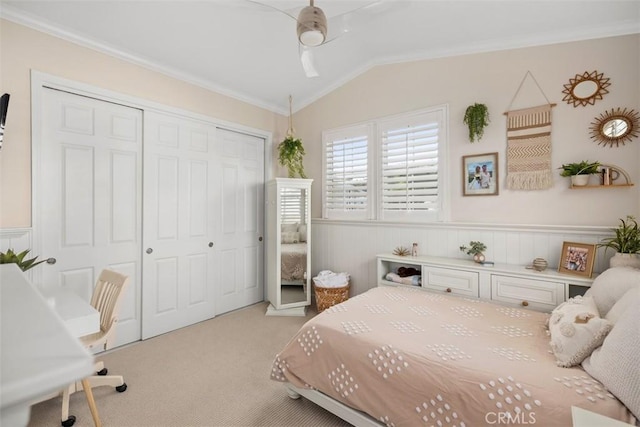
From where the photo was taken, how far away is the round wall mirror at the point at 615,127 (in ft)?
7.35

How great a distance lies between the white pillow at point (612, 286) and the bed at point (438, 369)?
323 mm

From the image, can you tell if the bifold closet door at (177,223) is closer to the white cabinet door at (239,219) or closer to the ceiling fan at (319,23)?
the white cabinet door at (239,219)

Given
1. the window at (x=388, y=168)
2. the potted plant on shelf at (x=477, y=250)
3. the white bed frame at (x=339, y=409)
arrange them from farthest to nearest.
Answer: the window at (x=388, y=168) → the potted plant on shelf at (x=477, y=250) → the white bed frame at (x=339, y=409)

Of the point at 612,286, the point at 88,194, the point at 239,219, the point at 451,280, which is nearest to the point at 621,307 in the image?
the point at 612,286

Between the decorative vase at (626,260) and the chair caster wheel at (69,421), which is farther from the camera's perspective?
the decorative vase at (626,260)

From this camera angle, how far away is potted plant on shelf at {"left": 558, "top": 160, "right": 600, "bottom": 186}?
2.33 m

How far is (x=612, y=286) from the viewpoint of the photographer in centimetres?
174

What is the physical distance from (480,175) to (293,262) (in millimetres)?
2377

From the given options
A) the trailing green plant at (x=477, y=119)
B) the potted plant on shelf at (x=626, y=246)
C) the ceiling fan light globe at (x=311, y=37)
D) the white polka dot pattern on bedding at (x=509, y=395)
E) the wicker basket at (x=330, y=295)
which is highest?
the ceiling fan light globe at (x=311, y=37)

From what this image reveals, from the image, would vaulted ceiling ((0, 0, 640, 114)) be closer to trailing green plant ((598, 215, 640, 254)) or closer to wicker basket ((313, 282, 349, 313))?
trailing green plant ((598, 215, 640, 254))

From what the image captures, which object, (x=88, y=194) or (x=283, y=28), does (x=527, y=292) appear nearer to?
(x=283, y=28)

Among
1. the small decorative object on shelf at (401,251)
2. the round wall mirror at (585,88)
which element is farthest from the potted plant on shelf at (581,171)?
the small decorative object on shelf at (401,251)

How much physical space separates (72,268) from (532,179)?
417cm

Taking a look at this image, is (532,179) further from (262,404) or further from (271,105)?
(271,105)
